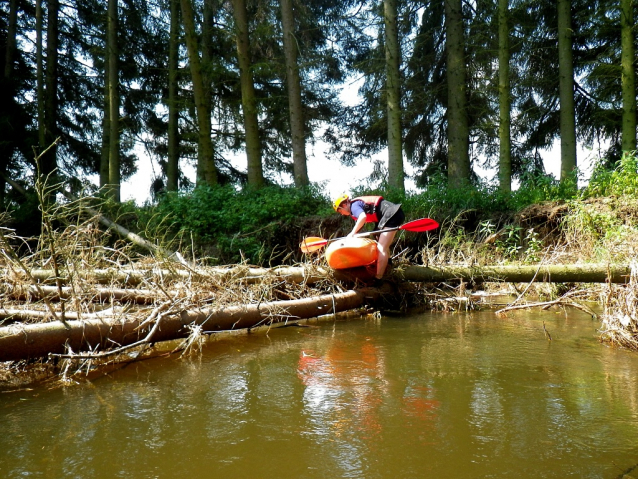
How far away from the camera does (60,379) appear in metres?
3.49

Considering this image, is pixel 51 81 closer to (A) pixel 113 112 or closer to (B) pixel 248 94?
(A) pixel 113 112

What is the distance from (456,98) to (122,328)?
1107 cm

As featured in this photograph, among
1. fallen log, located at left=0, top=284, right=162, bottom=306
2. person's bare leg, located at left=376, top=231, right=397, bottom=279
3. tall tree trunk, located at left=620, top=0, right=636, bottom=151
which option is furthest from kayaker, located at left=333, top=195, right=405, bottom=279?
tall tree trunk, located at left=620, top=0, right=636, bottom=151

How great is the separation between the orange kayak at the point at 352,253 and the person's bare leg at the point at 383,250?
0.22ft

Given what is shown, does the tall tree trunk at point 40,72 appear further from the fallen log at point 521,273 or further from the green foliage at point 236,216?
the fallen log at point 521,273

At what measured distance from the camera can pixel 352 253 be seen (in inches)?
234

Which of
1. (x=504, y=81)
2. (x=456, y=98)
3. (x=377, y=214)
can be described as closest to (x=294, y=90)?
(x=456, y=98)

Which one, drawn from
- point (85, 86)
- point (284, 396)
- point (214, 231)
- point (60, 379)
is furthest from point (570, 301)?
point (85, 86)

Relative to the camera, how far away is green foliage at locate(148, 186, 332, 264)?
1049 centimetres

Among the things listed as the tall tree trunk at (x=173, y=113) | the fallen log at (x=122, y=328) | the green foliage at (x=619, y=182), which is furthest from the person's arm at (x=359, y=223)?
the tall tree trunk at (x=173, y=113)

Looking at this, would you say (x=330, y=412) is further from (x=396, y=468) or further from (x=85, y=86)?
(x=85, y=86)

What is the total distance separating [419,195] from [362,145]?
21.9 ft

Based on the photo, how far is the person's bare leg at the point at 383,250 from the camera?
6098 mm

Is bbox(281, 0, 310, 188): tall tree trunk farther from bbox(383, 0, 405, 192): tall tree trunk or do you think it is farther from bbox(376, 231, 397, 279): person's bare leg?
bbox(376, 231, 397, 279): person's bare leg
